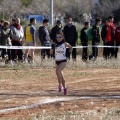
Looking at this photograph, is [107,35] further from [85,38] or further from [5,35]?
[5,35]

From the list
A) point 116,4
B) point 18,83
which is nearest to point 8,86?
point 18,83

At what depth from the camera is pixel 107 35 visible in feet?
76.6

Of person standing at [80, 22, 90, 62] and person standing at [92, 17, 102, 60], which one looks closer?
person standing at [92, 17, 102, 60]

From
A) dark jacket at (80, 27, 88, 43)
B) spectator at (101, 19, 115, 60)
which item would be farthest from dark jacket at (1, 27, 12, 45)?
spectator at (101, 19, 115, 60)

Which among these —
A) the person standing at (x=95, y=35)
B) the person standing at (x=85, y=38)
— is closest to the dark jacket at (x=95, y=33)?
the person standing at (x=95, y=35)

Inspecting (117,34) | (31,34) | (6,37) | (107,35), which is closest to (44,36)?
(31,34)

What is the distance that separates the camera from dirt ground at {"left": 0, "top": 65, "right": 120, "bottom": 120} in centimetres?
1219

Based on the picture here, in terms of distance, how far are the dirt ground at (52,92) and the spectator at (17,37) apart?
1.85 metres

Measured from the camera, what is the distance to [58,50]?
593 inches

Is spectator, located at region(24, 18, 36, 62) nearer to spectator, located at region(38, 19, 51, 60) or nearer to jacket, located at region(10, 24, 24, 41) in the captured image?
jacket, located at region(10, 24, 24, 41)

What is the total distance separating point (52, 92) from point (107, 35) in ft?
29.1

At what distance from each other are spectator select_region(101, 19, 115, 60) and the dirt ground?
2559 mm

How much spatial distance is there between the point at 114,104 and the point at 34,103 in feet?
5.99

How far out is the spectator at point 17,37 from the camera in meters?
21.6
